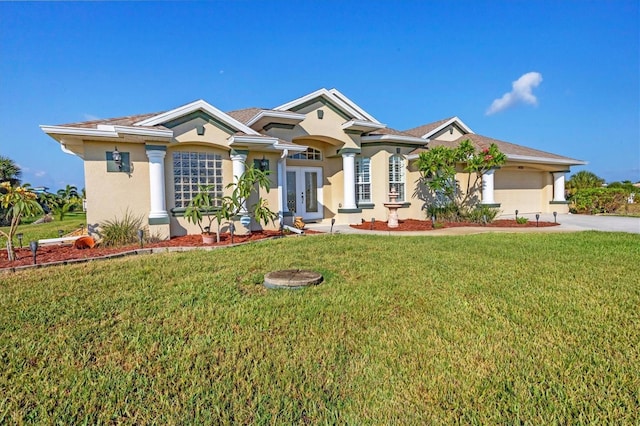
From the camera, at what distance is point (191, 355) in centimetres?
316

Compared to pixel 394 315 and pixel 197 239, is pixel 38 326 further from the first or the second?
pixel 197 239

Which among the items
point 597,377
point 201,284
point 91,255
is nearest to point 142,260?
point 91,255

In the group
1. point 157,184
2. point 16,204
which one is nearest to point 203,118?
point 157,184

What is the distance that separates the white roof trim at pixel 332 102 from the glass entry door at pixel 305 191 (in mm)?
2832

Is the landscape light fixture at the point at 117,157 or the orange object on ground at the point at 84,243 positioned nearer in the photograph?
the orange object on ground at the point at 84,243

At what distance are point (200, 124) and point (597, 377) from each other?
34.8ft

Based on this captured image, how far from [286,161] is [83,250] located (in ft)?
27.3

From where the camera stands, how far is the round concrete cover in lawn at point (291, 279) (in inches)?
201

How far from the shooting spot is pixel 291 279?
5195mm

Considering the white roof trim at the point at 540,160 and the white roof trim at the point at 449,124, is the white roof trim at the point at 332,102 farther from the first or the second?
the white roof trim at the point at 449,124

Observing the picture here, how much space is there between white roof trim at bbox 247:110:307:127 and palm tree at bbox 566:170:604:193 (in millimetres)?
21547

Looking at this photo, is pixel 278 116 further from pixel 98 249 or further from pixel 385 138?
pixel 98 249

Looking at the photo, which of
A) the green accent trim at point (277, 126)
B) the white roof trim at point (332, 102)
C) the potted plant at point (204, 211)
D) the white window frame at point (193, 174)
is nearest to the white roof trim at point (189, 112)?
the white window frame at point (193, 174)

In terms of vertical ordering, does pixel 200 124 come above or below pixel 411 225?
above
